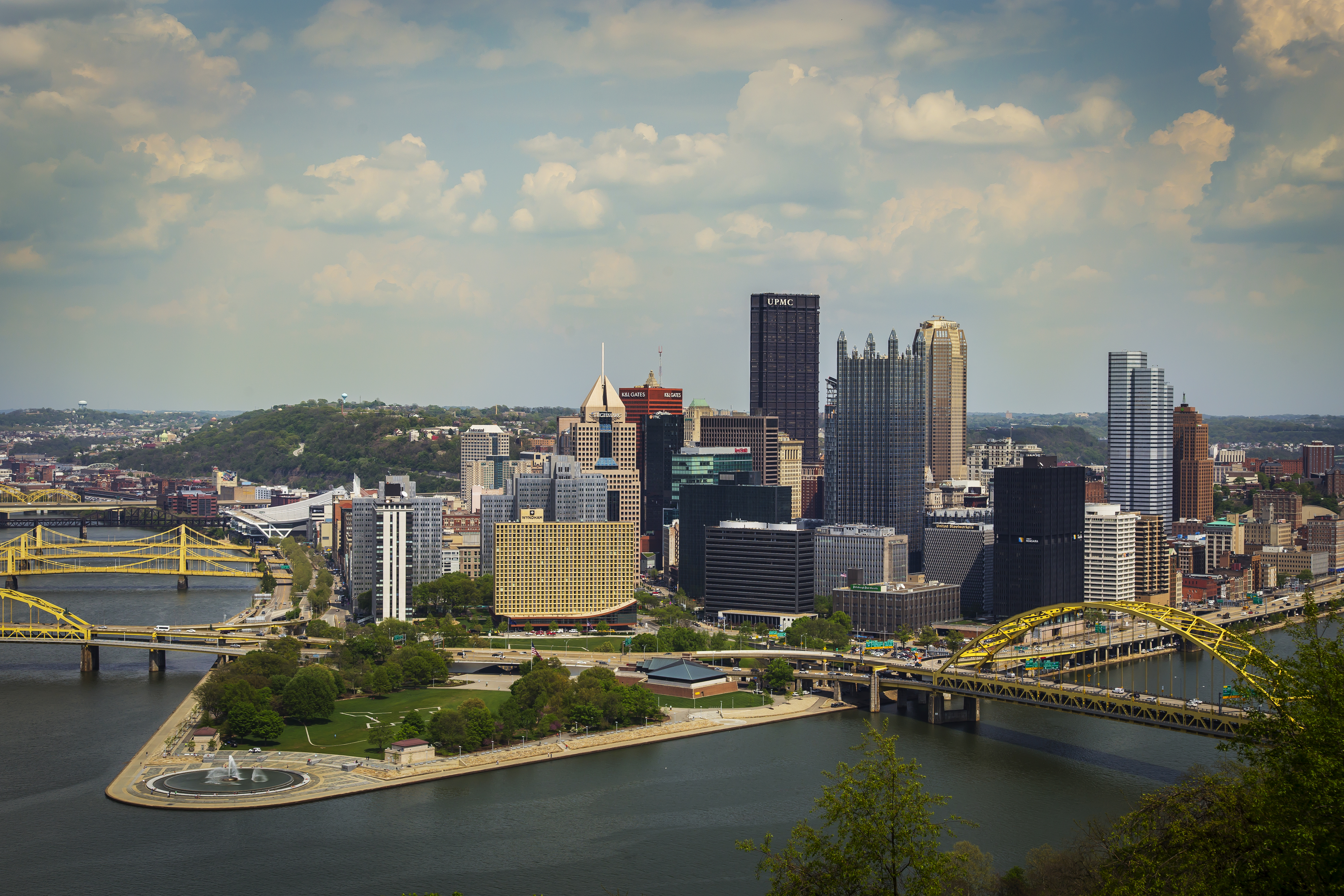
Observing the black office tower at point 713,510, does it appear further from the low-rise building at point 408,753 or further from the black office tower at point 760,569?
the low-rise building at point 408,753

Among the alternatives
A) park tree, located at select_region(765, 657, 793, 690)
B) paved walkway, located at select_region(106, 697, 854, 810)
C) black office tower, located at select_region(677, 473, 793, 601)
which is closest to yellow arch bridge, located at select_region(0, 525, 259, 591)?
black office tower, located at select_region(677, 473, 793, 601)

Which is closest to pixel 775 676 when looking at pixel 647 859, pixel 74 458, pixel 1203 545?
pixel 647 859

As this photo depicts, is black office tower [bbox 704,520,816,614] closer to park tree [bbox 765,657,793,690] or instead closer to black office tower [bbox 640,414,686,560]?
park tree [bbox 765,657,793,690]

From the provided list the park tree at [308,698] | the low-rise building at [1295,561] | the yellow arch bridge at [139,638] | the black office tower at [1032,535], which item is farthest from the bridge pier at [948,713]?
the low-rise building at [1295,561]

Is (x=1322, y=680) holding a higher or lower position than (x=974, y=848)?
higher

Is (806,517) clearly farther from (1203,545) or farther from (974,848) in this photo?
(974,848)

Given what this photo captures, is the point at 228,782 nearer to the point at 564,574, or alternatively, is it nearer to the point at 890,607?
the point at 564,574
